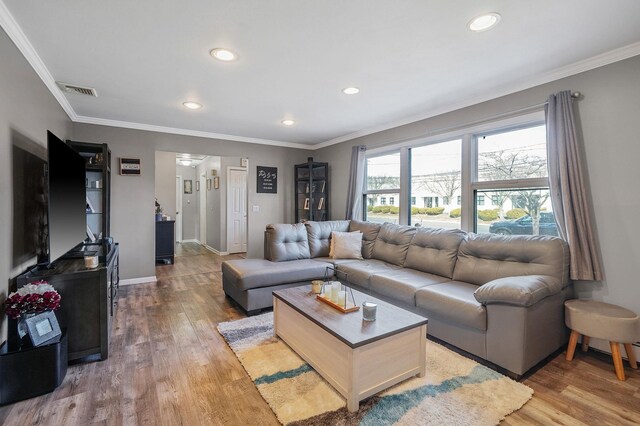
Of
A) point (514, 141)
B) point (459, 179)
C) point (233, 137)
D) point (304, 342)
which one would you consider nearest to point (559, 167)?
point (514, 141)

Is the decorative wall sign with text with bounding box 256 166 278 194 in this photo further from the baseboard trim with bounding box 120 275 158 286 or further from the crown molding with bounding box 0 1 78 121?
the crown molding with bounding box 0 1 78 121

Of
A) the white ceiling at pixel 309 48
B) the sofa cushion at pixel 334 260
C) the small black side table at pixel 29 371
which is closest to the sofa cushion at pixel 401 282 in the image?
the sofa cushion at pixel 334 260

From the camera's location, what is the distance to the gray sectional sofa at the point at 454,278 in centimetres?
210

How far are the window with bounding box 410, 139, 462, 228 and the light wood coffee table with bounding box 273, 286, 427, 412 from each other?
200 centimetres

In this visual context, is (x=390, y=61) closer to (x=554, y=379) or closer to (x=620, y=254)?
(x=620, y=254)

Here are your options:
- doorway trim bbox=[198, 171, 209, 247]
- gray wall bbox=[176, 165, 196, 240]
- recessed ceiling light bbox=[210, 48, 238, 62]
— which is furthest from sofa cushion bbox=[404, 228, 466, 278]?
gray wall bbox=[176, 165, 196, 240]

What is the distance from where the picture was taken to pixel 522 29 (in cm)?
201

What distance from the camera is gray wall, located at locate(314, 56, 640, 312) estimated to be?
228 cm

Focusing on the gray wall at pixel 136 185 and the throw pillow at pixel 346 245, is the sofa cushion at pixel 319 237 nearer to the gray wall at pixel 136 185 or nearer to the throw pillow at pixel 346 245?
the throw pillow at pixel 346 245

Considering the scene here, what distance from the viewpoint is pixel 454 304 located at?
2.34m

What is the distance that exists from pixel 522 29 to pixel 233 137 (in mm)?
4197

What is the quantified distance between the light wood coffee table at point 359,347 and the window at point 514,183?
1.79 m

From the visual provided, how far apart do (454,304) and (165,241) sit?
549cm

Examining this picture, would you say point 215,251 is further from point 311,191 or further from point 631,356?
point 631,356
